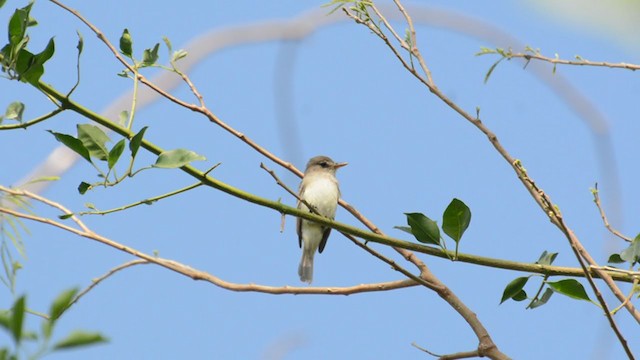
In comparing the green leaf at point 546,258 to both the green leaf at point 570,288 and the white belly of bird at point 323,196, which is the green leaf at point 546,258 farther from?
the white belly of bird at point 323,196

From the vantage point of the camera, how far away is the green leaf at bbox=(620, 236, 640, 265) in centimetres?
227

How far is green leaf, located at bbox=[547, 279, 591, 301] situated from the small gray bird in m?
3.87

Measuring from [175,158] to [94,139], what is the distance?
215mm

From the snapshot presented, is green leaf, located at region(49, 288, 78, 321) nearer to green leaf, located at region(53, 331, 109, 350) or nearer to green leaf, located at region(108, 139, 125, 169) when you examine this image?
green leaf, located at region(53, 331, 109, 350)

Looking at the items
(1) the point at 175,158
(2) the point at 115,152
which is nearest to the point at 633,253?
(1) the point at 175,158

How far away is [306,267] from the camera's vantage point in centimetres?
650

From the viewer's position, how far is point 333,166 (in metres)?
6.57

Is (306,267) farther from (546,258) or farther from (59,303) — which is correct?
(59,303)

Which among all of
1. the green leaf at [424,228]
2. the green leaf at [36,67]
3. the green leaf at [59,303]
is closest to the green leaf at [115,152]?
the green leaf at [36,67]

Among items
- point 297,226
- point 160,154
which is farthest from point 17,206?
point 297,226

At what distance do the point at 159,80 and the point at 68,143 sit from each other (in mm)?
1972

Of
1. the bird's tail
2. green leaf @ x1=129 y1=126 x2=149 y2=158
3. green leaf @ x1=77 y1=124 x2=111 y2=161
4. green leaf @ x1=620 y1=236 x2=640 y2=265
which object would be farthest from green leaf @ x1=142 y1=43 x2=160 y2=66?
the bird's tail

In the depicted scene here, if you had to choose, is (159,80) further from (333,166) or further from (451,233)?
(333,166)

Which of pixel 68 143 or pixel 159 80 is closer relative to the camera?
pixel 68 143
